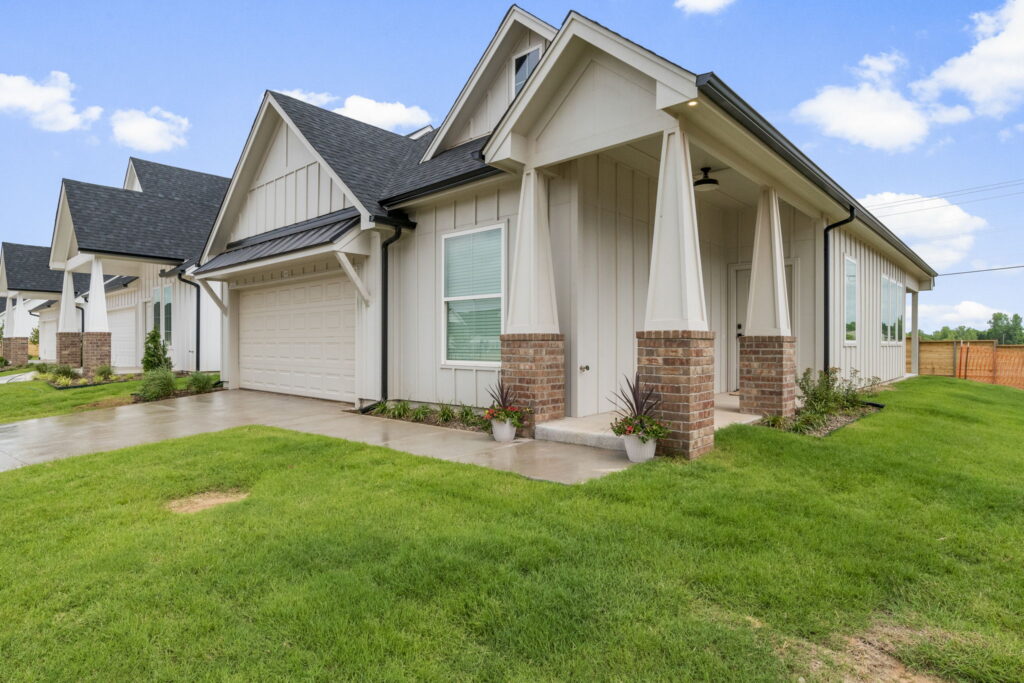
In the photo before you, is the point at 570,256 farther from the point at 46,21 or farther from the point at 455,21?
the point at 46,21

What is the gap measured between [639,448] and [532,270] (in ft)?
7.89

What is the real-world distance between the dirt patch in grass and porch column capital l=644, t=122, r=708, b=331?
394cm

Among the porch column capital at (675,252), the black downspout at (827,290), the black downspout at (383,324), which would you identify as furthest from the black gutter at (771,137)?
the black downspout at (383,324)

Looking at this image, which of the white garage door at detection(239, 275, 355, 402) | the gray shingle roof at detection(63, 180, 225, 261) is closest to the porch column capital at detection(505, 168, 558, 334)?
the white garage door at detection(239, 275, 355, 402)

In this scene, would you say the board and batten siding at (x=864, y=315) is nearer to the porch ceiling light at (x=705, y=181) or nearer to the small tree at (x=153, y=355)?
the porch ceiling light at (x=705, y=181)

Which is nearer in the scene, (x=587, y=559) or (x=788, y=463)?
(x=587, y=559)

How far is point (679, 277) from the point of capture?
4945 mm

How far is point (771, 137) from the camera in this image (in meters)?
5.67

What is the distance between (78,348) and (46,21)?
33.2 feet

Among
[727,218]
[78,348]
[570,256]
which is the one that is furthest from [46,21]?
[727,218]

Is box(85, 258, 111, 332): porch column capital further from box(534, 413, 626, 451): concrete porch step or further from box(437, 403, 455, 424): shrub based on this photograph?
box(534, 413, 626, 451): concrete porch step

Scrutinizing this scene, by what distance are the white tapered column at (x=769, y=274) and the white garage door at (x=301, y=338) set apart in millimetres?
6620

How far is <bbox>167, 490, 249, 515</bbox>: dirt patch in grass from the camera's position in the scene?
13.1 feet

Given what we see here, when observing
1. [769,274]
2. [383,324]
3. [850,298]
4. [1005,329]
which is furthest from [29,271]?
[1005,329]
